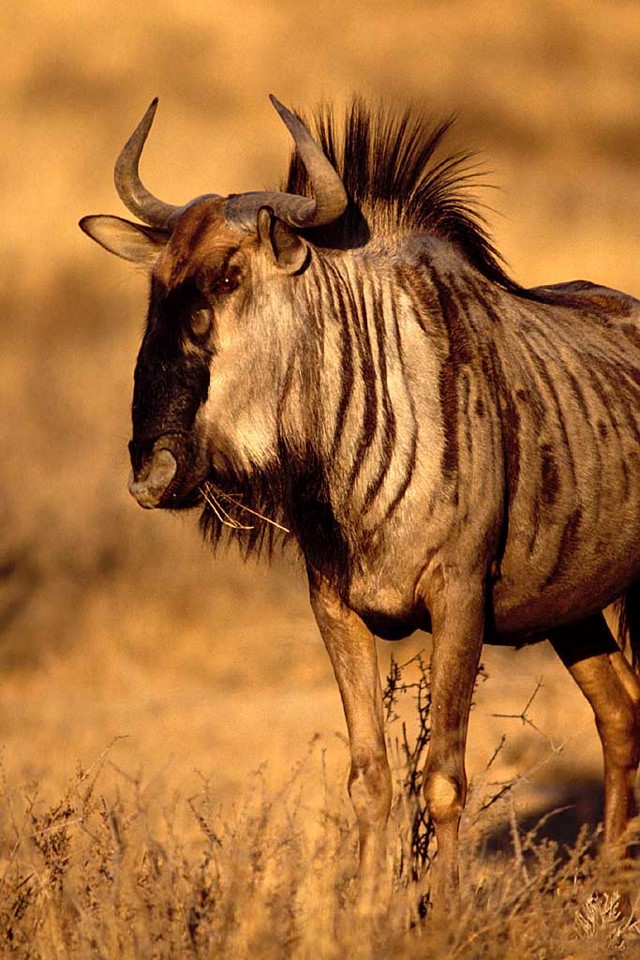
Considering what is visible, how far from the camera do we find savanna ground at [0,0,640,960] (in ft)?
15.0

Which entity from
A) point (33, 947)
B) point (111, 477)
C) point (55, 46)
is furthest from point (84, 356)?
point (33, 947)

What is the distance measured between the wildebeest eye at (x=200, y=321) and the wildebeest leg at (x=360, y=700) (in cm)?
A: 96

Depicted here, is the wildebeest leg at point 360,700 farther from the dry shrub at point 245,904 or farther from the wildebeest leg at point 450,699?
the dry shrub at point 245,904

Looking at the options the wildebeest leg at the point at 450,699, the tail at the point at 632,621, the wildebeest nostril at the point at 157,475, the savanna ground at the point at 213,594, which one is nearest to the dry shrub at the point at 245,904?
the savanna ground at the point at 213,594

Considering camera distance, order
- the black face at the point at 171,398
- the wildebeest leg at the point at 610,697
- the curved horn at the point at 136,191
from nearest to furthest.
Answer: the black face at the point at 171,398, the curved horn at the point at 136,191, the wildebeest leg at the point at 610,697

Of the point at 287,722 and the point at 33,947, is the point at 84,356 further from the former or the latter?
the point at 33,947

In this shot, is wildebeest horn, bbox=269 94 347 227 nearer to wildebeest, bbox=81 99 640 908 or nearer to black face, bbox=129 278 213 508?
wildebeest, bbox=81 99 640 908

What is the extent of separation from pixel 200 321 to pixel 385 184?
0.92 m

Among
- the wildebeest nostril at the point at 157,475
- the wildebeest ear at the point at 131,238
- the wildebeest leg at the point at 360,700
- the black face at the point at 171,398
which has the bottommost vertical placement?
the wildebeest leg at the point at 360,700

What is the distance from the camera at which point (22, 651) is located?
12375 mm

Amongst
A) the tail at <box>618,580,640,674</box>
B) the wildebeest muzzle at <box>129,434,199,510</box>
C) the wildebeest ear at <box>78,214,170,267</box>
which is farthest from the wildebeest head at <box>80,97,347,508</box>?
the tail at <box>618,580,640,674</box>

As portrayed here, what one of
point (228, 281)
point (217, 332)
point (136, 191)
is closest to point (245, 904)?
point (217, 332)

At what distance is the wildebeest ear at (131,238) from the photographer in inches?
220

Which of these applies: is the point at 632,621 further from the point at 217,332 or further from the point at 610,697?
the point at 217,332
